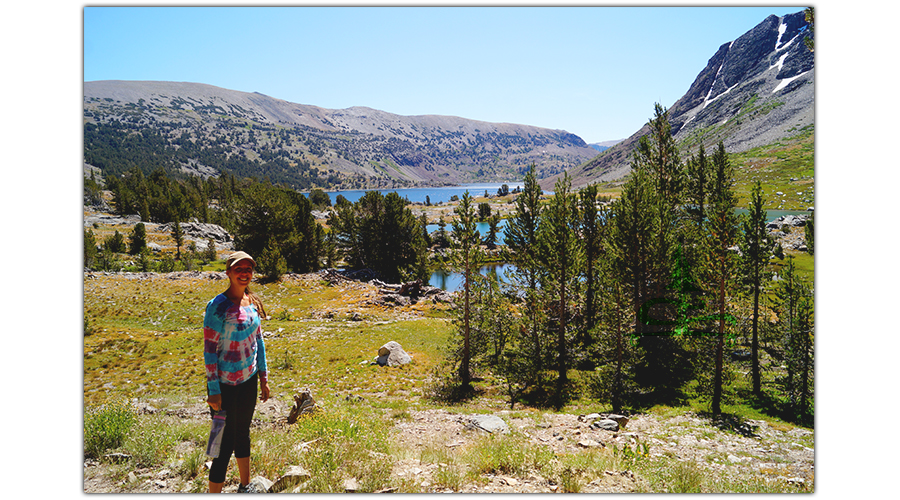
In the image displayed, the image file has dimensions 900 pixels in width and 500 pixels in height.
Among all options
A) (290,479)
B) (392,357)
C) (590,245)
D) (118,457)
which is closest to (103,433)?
(118,457)

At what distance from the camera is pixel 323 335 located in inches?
1049

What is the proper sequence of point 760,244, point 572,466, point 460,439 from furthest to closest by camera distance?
1. point 760,244
2. point 460,439
3. point 572,466

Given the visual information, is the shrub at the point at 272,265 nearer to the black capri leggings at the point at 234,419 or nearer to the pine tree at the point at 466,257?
the pine tree at the point at 466,257

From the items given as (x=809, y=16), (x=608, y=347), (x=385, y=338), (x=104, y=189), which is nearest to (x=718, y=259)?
(x=608, y=347)

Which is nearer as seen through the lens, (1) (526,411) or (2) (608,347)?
(1) (526,411)

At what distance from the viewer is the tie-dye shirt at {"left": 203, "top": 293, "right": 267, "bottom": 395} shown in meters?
4.16

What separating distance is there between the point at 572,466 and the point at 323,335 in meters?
23.1

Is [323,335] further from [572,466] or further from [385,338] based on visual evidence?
[572,466]

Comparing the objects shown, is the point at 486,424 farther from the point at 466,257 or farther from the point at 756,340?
the point at 756,340

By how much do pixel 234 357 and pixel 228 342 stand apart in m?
0.19

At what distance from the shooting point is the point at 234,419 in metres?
4.51

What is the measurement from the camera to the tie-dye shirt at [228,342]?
416 centimetres

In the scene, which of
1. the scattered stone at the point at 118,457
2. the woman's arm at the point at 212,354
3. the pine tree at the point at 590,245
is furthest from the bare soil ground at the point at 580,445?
the pine tree at the point at 590,245

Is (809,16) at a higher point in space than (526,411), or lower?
higher
